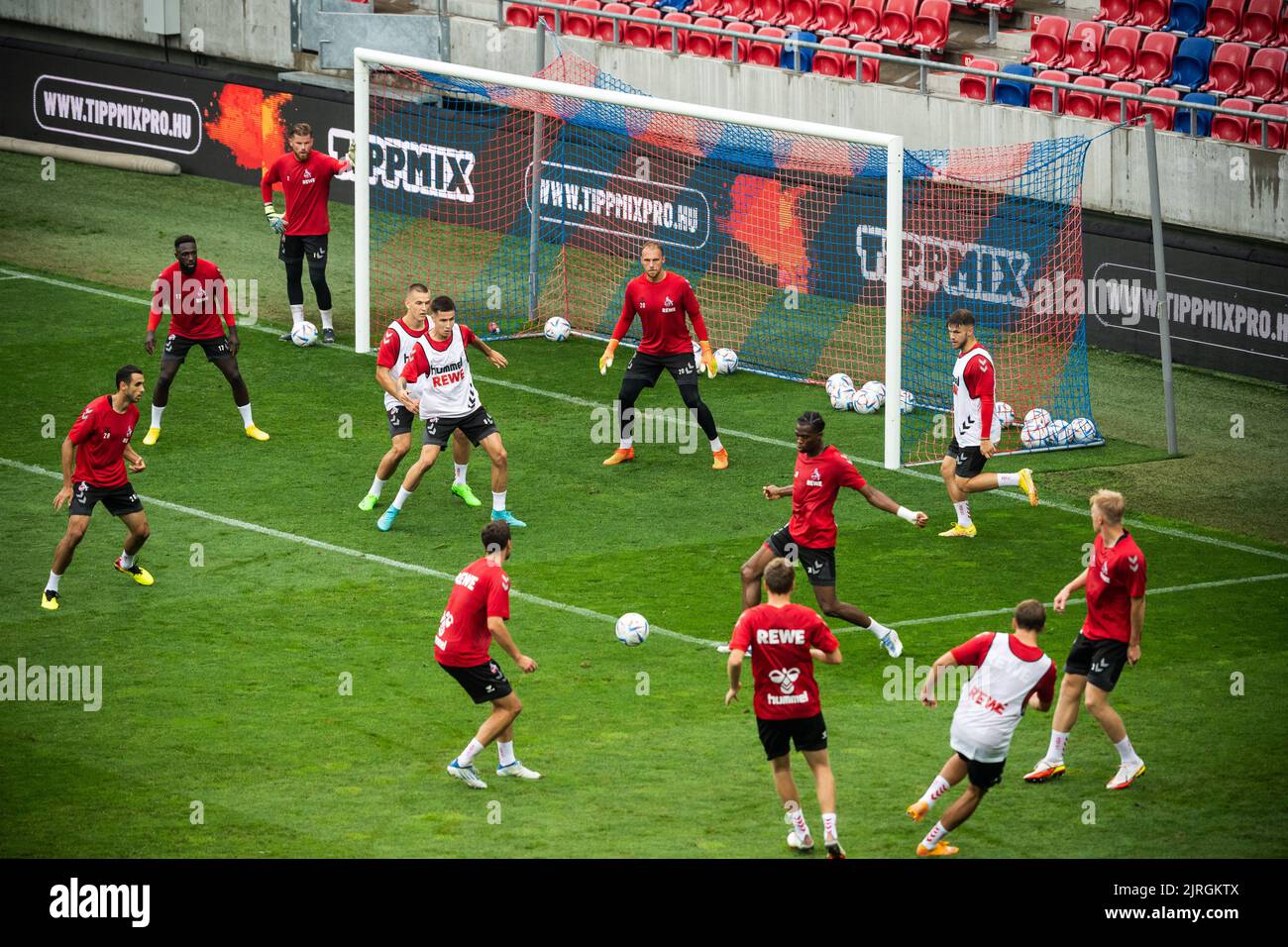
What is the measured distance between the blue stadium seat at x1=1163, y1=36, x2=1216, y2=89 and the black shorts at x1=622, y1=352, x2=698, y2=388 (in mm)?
9383

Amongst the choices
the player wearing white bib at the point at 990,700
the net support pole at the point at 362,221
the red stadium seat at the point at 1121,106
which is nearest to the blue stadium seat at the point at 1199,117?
the red stadium seat at the point at 1121,106

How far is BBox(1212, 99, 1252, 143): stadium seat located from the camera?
81.7ft

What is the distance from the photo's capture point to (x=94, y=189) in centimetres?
3203

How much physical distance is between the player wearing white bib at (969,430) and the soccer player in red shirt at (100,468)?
7140mm

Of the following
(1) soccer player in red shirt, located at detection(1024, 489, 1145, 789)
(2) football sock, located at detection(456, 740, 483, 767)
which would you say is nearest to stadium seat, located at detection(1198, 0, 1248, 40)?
(1) soccer player in red shirt, located at detection(1024, 489, 1145, 789)

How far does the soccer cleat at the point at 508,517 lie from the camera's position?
61.4 ft

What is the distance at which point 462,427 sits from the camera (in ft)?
61.3

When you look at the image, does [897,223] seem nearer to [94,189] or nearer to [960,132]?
[960,132]

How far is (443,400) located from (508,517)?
1292mm

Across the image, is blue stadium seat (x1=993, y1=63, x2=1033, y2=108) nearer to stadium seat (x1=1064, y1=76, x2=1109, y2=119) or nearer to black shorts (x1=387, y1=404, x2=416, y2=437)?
stadium seat (x1=1064, y1=76, x2=1109, y2=119)

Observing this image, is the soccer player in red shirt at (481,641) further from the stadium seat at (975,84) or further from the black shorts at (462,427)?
the stadium seat at (975,84)

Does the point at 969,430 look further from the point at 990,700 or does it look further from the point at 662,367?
the point at 990,700

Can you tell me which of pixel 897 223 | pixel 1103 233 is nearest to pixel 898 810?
pixel 897 223
